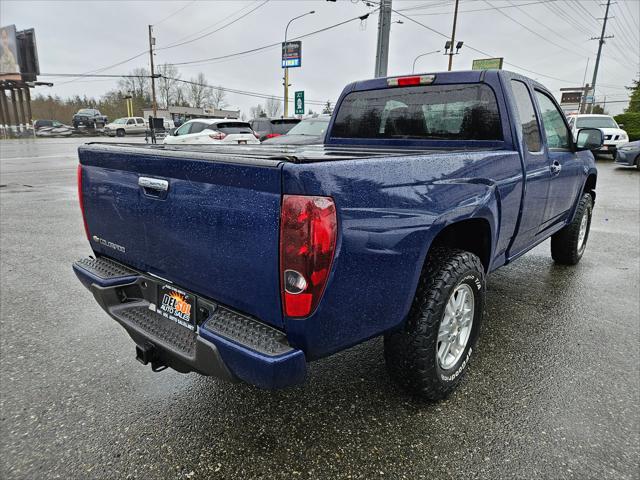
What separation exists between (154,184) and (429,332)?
1537 mm

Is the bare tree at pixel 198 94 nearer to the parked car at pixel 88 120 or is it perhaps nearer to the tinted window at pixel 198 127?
the parked car at pixel 88 120

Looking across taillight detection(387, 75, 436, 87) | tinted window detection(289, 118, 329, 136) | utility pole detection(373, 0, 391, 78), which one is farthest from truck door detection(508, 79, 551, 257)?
utility pole detection(373, 0, 391, 78)

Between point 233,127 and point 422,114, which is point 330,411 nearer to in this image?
point 422,114

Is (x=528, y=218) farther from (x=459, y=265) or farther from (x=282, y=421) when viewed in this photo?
(x=282, y=421)

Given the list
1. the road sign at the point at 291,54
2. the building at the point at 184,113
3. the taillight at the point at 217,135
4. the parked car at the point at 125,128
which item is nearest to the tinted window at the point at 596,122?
the taillight at the point at 217,135

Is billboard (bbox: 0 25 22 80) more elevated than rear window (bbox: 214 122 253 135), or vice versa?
billboard (bbox: 0 25 22 80)

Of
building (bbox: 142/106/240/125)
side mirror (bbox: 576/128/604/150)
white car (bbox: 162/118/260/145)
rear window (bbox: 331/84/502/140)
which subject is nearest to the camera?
rear window (bbox: 331/84/502/140)

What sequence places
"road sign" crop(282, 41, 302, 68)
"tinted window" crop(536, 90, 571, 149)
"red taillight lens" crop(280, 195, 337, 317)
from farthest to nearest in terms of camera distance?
"road sign" crop(282, 41, 302, 68), "tinted window" crop(536, 90, 571, 149), "red taillight lens" crop(280, 195, 337, 317)

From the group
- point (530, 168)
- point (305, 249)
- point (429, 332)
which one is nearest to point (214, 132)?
point (530, 168)

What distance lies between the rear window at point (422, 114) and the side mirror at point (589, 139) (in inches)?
65.8

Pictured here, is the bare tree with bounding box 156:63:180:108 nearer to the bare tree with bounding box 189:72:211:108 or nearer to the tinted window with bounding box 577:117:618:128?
the bare tree with bounding box 189:72:211:108

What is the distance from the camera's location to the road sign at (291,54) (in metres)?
33.2

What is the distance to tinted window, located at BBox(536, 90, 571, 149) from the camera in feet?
12.1

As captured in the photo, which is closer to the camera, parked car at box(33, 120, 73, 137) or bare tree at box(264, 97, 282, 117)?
parked car at box(33, 120, 73, 137)
